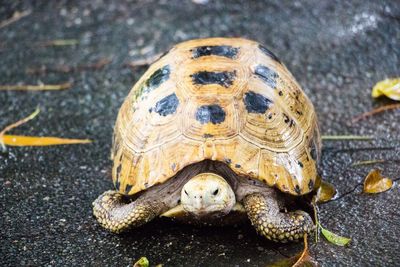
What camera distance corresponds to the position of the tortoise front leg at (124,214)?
3.08 metres

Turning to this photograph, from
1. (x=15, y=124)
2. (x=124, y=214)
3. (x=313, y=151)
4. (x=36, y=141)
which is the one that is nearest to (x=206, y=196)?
(x=124, y=214)

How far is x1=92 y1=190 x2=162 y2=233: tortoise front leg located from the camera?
308 cm

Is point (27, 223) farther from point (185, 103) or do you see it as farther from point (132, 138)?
point (185, 103)

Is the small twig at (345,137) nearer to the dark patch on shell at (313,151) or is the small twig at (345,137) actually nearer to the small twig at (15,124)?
the dark patch on shell at (313,151)

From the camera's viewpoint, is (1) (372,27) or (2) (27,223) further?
(1) (372,27)

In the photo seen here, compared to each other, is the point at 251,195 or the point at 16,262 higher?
the point at 251,195

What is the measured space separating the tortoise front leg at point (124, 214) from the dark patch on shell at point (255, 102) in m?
0.66

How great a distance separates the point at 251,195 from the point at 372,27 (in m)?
2.89

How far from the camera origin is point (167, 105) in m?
3.14

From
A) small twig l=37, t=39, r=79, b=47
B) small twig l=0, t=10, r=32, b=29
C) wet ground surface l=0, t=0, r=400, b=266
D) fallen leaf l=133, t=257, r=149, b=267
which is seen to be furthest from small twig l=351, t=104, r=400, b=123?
small twig l=0, t=10, r=32, b=29

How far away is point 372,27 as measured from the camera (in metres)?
5.39

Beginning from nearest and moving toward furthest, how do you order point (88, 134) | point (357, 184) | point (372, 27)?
1. point (357, 184)
2. point (88, 134)
3. point (372, 27)

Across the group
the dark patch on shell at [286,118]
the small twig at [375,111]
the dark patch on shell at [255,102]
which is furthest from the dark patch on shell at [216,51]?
the small twig at [375,111]

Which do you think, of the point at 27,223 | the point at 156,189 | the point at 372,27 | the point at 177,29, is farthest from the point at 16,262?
the point at 372,27
